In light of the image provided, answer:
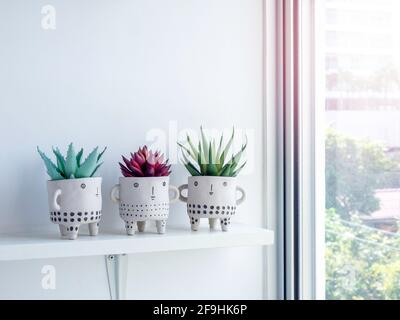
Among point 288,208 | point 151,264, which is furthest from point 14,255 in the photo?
point 288,208

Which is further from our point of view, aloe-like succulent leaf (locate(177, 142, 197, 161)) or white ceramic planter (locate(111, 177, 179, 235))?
aloe-like succulent leaf (locate(177, 142, 197, 161))

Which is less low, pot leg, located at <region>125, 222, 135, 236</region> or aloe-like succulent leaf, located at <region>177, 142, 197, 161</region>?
aloe-like succulent leaf, located at <region>177, 142, 197, 161</region>

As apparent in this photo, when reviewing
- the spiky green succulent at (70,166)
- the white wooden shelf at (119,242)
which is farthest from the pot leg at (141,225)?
the spiky green succulent at (70,166)

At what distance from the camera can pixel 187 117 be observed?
1184mm

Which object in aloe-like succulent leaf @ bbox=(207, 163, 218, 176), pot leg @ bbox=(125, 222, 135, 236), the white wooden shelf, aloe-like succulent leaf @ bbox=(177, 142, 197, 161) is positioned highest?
aloe-like succulent leaf @ bbox=(177, 142, 197, 161)

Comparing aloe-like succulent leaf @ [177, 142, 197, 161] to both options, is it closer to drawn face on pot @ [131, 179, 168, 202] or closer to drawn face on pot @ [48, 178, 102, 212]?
drawn face on pot @ [131, 179, 168, 202]

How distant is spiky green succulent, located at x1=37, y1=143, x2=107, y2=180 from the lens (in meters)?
0.99

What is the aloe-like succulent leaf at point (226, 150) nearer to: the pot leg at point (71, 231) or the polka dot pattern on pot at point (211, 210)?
the polka dot pattern on pot at point (211, 210)

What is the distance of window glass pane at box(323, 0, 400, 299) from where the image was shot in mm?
1008

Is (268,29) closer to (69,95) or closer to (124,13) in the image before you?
(124,13)

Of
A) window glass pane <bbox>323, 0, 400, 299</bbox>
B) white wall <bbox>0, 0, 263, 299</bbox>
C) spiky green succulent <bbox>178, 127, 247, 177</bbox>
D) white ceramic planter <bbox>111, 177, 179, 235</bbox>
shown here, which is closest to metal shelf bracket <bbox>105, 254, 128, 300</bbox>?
white wall <bbox>0, 0, 263, 299</bbox>

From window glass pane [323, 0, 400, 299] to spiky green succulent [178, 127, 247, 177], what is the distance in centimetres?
20

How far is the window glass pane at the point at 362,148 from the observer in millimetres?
1008
